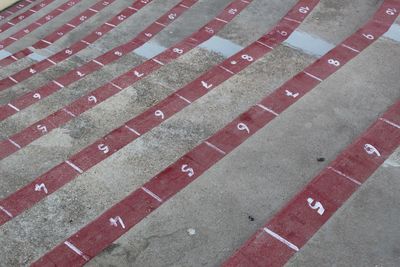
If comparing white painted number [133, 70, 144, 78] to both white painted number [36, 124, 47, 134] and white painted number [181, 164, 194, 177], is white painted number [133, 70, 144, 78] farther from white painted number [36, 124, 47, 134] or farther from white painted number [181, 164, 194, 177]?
white painted number [181, 164, 194, 177]

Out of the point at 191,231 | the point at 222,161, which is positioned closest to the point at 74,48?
the point at 222,161

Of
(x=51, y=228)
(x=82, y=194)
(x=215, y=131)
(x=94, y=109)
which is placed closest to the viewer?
(x=51, y=228)

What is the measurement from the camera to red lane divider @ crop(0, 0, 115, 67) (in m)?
14.8

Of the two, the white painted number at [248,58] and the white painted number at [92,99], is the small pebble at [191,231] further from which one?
the white painted number at [248,58]

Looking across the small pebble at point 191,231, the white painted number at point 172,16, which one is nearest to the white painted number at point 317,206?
the small pebble at point 191,231

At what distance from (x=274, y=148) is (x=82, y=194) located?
3.60 m

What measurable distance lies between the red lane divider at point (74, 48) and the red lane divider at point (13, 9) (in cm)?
502

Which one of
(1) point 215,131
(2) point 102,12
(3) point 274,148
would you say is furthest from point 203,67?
(2) point 102,12

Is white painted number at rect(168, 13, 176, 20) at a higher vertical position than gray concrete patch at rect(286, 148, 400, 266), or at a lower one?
lower

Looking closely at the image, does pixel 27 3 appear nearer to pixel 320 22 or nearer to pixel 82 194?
pixel 320 22

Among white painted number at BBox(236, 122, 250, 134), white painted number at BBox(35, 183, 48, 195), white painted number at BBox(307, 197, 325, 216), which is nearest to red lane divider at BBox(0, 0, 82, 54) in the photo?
white painted number at BBox(35, 183, 48, 195)

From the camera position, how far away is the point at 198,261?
21.5 ft

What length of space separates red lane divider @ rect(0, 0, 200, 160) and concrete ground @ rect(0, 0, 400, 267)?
0.28m

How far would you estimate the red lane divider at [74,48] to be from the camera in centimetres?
1299
